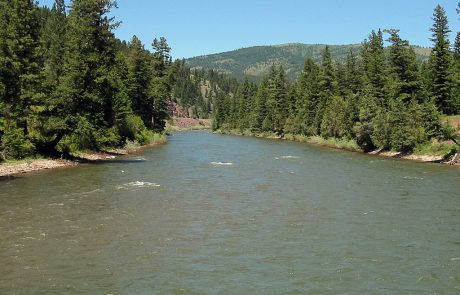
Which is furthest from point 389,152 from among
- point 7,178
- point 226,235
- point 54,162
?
point 226,235

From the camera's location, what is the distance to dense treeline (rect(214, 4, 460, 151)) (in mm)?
64188

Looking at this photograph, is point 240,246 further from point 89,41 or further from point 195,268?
point 89,41

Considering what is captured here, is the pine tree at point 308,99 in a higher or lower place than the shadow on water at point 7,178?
higher

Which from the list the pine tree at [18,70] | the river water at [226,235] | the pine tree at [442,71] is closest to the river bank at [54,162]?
the pine tree at [18,70]

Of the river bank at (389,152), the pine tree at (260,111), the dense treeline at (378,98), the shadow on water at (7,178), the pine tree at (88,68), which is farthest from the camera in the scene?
the pine tree at (260,111)

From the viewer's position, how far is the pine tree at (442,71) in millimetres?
72438

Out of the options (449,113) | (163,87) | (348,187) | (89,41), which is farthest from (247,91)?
(348,187)

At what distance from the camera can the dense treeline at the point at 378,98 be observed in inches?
2527

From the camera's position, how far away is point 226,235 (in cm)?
2158

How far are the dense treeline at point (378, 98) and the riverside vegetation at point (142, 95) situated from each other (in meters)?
0.19

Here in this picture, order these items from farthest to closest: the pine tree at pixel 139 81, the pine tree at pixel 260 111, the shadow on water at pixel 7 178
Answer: the pine tree at pixel 260 111, the pine tree at pixel 139 81, the shadow on water at pixel 7 178

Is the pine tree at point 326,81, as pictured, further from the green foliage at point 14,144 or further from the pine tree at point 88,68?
the green foliage at point 14,144

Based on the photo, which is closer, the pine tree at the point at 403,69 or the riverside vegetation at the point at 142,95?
the riverside vegetation at the point at 142,95

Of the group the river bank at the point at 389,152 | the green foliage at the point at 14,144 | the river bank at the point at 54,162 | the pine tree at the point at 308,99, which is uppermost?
the pine tree at the point at 308,99
